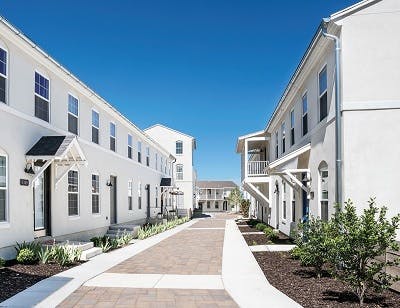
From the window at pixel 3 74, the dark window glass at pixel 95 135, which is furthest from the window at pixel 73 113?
the window at pixel 3 74

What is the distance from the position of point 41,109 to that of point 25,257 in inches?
183

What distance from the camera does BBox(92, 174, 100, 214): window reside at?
1644 cm

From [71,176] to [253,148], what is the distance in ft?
60.2

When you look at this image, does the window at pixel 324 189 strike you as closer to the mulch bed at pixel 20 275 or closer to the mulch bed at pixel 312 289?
the mulch bed at pixel 312 289

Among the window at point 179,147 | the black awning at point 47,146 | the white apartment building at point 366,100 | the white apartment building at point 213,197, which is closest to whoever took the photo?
the white apartment building at point 366,100

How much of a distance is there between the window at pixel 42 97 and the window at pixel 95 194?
4723mm

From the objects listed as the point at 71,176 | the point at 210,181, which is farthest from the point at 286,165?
the point at 210,181

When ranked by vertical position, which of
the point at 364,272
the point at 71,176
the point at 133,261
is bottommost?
the point at 133,261

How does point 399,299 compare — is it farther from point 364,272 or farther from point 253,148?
point 253,148

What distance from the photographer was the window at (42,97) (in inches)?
465

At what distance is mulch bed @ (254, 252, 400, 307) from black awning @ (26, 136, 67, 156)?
6.50 meters

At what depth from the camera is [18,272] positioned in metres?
8.77

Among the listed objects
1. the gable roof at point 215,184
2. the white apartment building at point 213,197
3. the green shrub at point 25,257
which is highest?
the green shrub at point 25,257

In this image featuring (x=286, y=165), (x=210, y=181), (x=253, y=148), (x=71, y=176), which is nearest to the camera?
(x=71, y=176)
